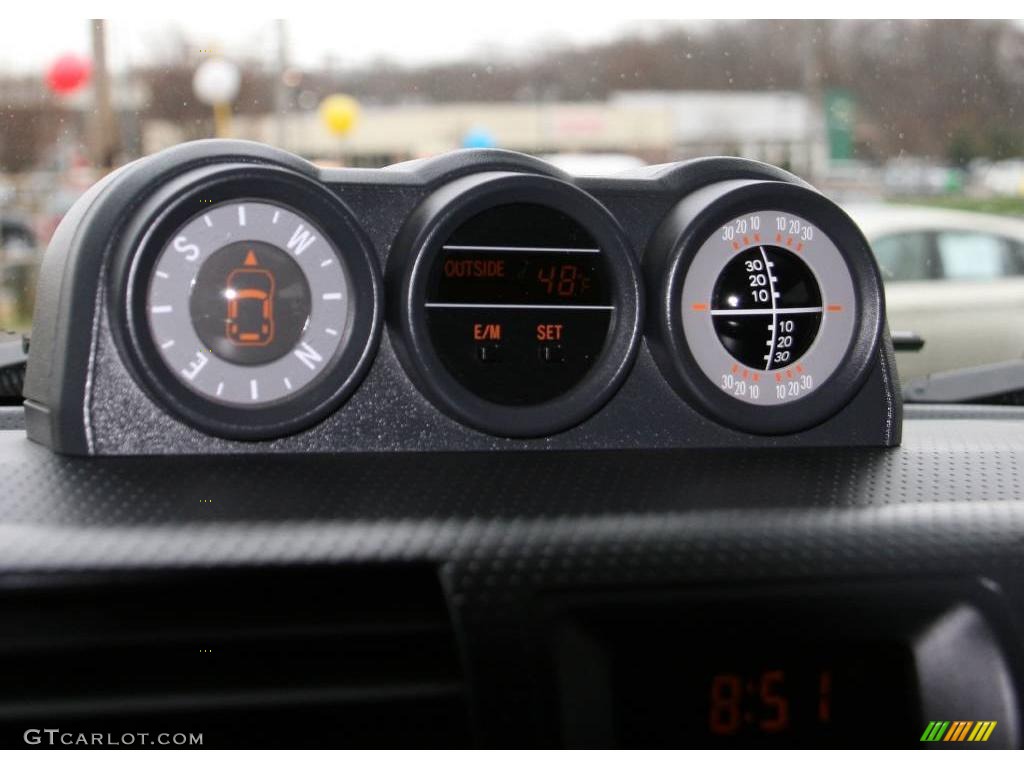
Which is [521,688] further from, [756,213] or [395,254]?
[756,213]

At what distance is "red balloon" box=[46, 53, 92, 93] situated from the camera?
2.31 m

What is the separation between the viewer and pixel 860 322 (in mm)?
2020

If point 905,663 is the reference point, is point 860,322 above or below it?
above

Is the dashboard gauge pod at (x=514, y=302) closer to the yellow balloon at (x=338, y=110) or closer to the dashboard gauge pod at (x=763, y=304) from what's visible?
the dashboard gauge pod at (x=763, y=304)

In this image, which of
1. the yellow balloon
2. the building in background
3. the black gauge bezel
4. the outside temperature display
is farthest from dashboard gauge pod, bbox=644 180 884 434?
the yellow balloon

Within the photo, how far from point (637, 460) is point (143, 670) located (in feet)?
2.52

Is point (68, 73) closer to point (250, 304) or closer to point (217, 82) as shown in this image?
point (217, 82)

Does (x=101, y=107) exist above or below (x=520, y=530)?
above

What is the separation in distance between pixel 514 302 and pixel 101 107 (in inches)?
37.3

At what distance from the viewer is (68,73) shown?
2328 millimetres

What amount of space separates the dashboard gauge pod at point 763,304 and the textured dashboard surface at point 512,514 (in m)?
0.15

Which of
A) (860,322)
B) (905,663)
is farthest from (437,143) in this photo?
(905,663)

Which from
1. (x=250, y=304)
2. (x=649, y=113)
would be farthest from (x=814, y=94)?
(x=250, y=304)

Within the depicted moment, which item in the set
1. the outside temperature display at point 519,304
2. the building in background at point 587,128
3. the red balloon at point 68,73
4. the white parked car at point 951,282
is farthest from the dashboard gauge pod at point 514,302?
the red balloon at point 68,73
